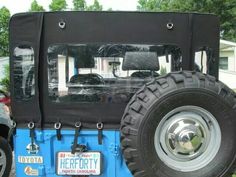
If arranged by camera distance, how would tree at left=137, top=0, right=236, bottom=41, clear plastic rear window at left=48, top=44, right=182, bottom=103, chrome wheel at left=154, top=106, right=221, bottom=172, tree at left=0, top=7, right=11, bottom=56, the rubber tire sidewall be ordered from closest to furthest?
the rubber tire sidewall < chrome wheel at left=154, top=106, right=221, bottom=172 < clear plastic rear window at left=48, top=44, right=182, bottom=103 < tree at left=137, top=0, right=236, bottom=41 < tree at left=0, top=7, right=11, bottom=56

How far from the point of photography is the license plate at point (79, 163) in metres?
4.00

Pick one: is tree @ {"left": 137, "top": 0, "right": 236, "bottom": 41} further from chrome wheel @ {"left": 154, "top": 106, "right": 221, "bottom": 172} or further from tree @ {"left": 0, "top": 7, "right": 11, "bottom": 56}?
chrome wheel @ {"left": 154, "top": 106, "right": 221, "bottom": 172}

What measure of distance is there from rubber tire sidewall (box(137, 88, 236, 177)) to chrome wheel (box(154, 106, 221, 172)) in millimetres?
46

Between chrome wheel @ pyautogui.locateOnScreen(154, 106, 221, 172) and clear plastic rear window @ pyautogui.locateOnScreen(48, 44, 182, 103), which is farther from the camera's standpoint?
clear plastic rear window @ pyautogui.locateOnScreen(48, 44, 182, 103)

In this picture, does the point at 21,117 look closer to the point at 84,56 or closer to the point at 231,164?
the point at 84,56

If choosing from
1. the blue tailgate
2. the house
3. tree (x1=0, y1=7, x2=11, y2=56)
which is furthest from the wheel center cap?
tree (x1=0, y1=7, x2=11, y2=56)

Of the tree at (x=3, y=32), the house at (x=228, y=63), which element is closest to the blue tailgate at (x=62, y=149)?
the house at (x=228, y=63)

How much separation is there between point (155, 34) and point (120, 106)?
726 millimetres

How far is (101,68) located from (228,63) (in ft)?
79.7

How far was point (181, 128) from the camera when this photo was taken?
3764 mm

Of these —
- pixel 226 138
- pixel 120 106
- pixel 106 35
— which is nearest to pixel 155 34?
pixel 106 35

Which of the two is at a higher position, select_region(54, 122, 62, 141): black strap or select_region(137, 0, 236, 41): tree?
select_region(137, 0, 236, 41): tree

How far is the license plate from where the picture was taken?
400 cm

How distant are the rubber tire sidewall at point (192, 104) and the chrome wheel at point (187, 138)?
46 mm
